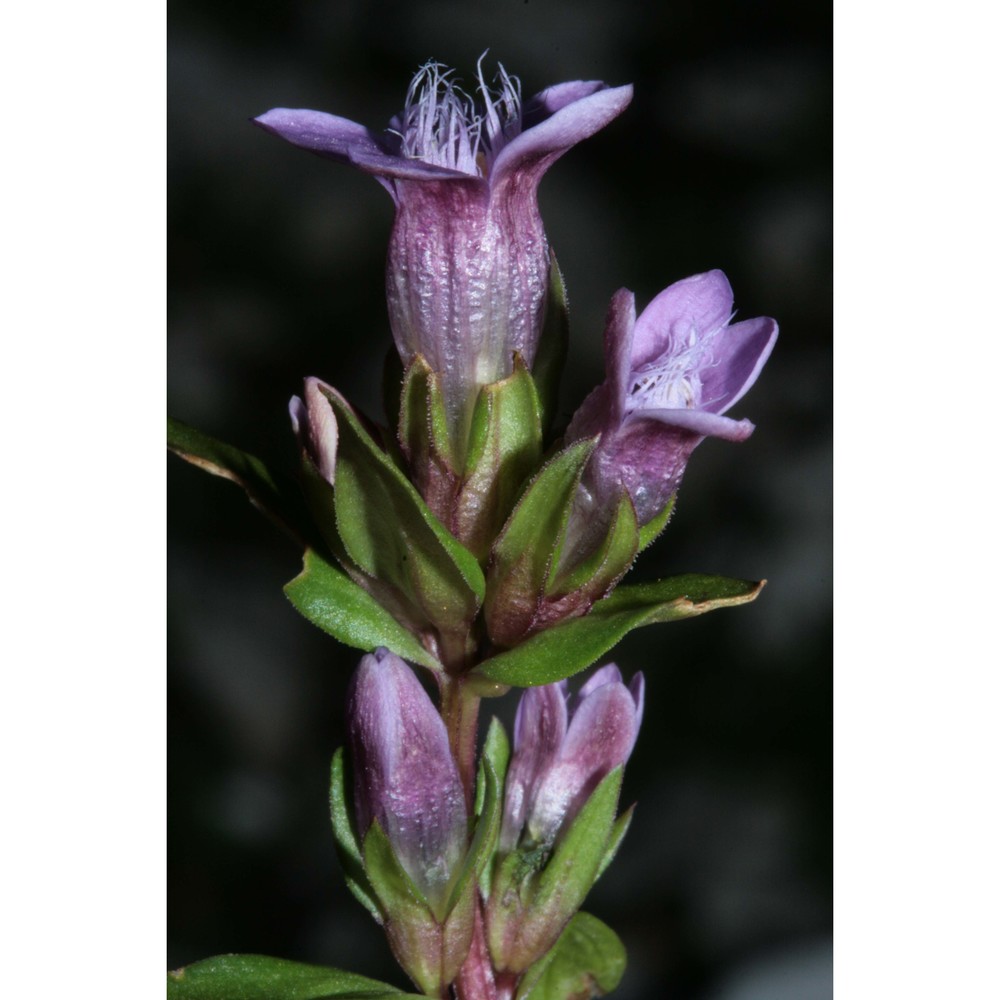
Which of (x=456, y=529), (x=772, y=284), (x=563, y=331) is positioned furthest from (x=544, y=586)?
(x=772, y=284)

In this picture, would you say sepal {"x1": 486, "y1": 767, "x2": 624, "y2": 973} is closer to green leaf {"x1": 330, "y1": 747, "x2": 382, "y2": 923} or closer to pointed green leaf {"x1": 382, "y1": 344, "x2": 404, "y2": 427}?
green leaf {"x1": 330, "y1": 747, "x2": 382, "y2": 923}

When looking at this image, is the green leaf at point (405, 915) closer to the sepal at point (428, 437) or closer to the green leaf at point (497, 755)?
the green leaf at point (497, 755)

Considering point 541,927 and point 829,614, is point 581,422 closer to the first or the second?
point 541,927

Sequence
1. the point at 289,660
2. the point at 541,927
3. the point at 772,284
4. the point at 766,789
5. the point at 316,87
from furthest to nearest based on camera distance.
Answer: the point at 766,789 → the point at 289,660 → the point at 772,284 → the point at 316,87 → the point at 541,927

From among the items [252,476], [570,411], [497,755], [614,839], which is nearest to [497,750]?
[497,755]

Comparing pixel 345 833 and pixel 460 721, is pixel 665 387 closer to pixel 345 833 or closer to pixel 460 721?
pixel 460 721

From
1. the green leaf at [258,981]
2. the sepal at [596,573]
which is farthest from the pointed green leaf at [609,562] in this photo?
the green leaf at [258,981]
